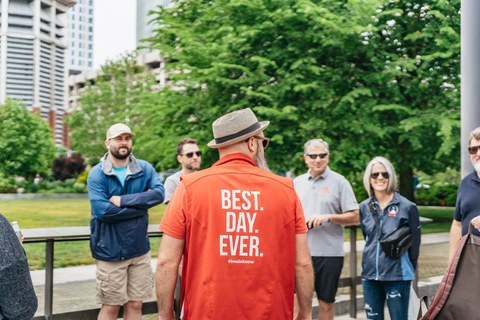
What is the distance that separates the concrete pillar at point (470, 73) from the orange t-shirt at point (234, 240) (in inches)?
99.7

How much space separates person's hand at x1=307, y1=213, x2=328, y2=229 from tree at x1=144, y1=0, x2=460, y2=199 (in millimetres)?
8999

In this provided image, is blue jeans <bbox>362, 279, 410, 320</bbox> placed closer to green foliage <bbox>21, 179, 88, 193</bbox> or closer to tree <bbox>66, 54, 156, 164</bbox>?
green foliage <bbox>21, 179, 88, 193</bbox>

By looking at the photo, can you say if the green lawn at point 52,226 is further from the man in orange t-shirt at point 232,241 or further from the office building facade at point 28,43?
the man in orange t-shirt at point 232,241

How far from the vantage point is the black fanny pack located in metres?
3.95

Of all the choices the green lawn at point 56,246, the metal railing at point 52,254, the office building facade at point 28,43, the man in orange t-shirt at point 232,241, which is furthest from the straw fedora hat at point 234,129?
the office building facade at point 28,43

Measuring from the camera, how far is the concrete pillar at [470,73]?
4.17m

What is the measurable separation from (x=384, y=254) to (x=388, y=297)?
357mm

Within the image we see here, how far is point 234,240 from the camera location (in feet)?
7.43

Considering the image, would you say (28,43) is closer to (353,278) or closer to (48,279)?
(48,279)

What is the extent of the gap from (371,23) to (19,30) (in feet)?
31.8

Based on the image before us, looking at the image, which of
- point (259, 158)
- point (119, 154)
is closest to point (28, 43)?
point (119, 154)

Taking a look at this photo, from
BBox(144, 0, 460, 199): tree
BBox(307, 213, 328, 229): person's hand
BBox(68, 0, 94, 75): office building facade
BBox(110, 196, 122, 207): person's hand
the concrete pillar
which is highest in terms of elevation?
BBox(68, 0, 94, 75): office building facade

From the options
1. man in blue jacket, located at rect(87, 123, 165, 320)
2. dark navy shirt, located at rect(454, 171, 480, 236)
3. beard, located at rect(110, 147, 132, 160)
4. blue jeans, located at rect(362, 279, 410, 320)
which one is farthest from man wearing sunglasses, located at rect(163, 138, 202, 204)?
dark navy shirt, located at rect(454, 171, 480, 236)

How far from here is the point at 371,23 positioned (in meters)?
14.4
